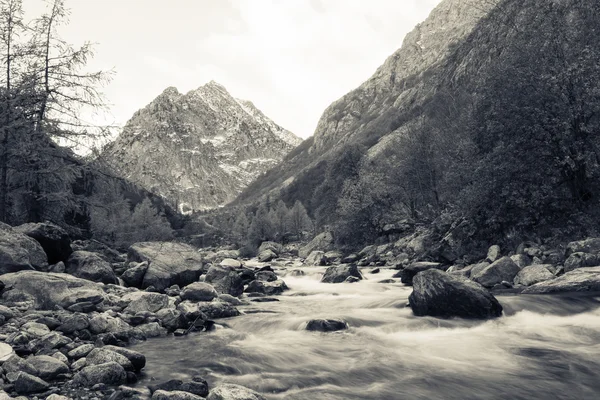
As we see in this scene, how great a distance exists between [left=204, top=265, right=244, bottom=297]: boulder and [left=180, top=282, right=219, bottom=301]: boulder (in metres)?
2.15

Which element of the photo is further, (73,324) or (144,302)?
(144,302)

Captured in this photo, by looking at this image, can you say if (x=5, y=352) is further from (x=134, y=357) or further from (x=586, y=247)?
(x=586, y=247)

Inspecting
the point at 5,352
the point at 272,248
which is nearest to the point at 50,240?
the point at 5,352

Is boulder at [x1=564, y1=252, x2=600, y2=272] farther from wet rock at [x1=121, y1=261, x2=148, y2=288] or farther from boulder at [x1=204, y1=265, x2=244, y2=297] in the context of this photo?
wet rock at [x1=121, y1=261, x2=148, y2=288]

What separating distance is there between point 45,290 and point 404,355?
966 cm

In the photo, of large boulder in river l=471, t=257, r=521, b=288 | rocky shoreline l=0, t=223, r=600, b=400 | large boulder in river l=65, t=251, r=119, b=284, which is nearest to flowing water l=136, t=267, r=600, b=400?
rocky shoreline l=0, t=223, r=600, b=400

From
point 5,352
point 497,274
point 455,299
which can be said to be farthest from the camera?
point 497,274

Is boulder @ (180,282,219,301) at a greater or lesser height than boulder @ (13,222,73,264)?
lesser

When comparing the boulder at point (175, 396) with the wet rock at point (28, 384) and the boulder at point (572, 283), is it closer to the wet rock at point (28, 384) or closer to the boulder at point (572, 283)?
the wet rock at point (28, 384)

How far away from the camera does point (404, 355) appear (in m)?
10.2

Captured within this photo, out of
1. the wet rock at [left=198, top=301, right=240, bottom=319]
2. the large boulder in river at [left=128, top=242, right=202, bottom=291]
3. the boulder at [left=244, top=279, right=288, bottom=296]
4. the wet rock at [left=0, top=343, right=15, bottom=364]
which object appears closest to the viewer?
the wet rock at [left=0, top=343, right=15, bottom=364]

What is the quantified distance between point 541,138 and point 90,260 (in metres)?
21.2

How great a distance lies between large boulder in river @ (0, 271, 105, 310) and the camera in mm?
10977

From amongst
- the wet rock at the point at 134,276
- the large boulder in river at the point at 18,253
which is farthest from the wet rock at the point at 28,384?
the wet rock at the point at 134,276
